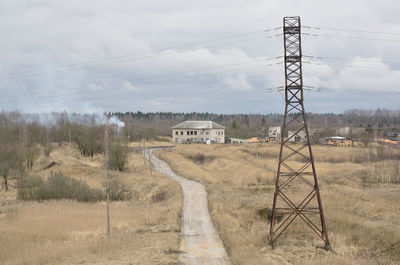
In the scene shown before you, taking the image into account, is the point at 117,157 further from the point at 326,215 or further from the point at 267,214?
the point at 326,215

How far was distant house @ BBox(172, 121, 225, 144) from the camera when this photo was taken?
109312mm

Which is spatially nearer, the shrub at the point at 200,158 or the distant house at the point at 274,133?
the shrub at the point at 200,158

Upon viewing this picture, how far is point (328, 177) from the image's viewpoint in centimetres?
5150

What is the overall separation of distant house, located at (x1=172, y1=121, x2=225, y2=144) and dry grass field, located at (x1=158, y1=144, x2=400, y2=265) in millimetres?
43253

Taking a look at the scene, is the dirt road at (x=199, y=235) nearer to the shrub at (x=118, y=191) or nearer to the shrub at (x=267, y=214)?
the shrub at (x=267, y=214)

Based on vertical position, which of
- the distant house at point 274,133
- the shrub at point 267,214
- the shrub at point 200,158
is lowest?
the shrub at point 267,214

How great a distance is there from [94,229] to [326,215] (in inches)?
745

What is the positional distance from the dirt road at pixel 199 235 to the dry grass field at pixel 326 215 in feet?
2.20

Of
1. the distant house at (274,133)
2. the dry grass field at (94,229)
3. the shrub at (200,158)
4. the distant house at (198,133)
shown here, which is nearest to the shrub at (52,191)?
the dry grass field at (94,229)

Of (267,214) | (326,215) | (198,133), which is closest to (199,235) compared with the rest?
(267,214)

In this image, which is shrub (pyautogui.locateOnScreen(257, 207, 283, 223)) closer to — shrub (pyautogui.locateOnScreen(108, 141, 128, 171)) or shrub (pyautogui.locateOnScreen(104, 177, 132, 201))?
shrub (pyautogui.locateOnScreen(104, 177, 132, 201))

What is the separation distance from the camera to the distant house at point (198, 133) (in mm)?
109312

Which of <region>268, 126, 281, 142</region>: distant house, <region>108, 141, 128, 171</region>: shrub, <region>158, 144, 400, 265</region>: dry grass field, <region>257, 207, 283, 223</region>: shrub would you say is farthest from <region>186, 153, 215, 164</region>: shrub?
<region>268, 126, 281, 142</region>: distant house

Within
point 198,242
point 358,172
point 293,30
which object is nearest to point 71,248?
point 198,242
